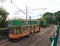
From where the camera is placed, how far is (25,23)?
32219mm

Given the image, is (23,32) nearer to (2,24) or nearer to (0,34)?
(0,34)

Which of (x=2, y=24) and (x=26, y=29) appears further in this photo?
(x=2, y=24)

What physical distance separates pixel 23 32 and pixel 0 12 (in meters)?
27.7

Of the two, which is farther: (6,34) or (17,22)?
(6,34)

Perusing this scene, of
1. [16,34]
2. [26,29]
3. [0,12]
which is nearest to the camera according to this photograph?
[16,34]

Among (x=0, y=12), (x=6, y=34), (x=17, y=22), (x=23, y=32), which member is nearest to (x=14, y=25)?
Answer: (x=17, y=22)

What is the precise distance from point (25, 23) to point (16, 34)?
4449mm

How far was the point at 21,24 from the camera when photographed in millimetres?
29859

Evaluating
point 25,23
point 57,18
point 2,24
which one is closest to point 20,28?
point 25,23

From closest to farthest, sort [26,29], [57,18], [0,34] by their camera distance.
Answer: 1. [26,29]
2. [0,34]
3. [57,18]

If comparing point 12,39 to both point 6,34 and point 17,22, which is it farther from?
point 6,34

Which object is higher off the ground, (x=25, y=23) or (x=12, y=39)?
(x=25, y=23)

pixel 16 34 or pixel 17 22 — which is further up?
pixel 17 22

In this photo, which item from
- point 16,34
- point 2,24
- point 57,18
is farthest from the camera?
point 57,18
